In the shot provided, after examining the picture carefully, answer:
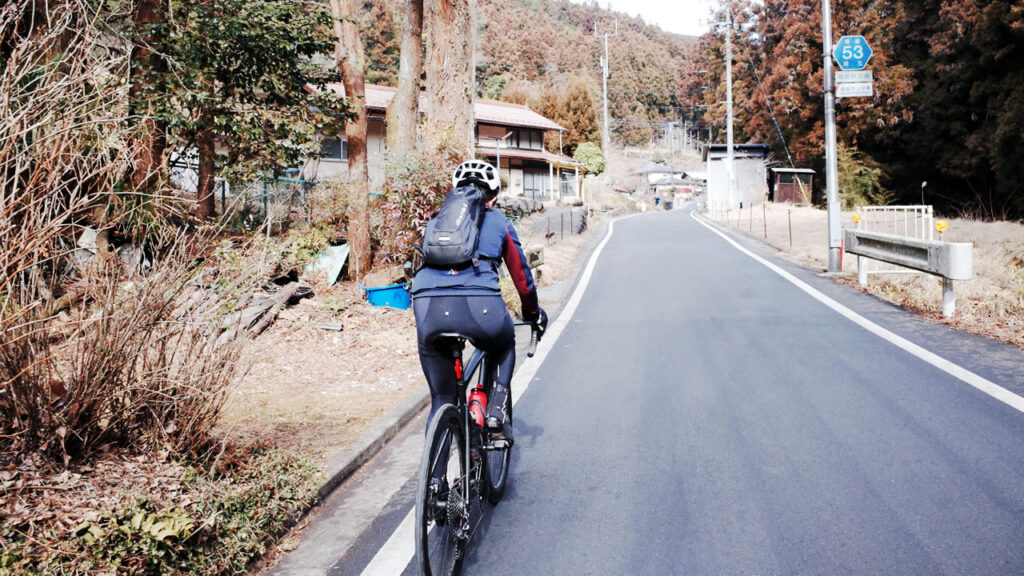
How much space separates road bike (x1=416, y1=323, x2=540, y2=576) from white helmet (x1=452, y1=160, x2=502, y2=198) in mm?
821

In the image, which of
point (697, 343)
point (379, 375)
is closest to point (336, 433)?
point (379, 375)

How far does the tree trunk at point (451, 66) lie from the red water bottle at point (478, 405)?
8.15 m

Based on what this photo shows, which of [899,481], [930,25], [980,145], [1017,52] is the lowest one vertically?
[899,481]

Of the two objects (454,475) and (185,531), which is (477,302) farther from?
(185,531)

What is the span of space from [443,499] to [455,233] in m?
1.25

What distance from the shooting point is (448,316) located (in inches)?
140

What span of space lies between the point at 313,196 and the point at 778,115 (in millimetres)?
40852

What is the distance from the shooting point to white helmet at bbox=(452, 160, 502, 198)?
382 cm

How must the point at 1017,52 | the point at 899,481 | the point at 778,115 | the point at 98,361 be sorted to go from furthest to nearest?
the point at 778,115
the point at 1017,52
the point at 899,481
the point at 98,361

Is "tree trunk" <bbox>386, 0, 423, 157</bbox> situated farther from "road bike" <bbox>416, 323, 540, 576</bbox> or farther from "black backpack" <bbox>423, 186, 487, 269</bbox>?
"road bike" <bbox>416, 323, 540, 576</bbox>

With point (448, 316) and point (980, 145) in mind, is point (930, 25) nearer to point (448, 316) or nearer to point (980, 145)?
point (980, 145)

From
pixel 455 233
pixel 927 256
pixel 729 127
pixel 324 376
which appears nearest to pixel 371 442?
pixel 455 233

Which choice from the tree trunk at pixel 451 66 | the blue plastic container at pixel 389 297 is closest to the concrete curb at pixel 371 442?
the blue plastic container at pixel 389 297

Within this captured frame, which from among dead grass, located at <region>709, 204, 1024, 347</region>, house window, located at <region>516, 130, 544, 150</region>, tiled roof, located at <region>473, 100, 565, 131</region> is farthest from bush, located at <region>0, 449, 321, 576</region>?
house window, located at <region>516, 130, 544, 150</region>
